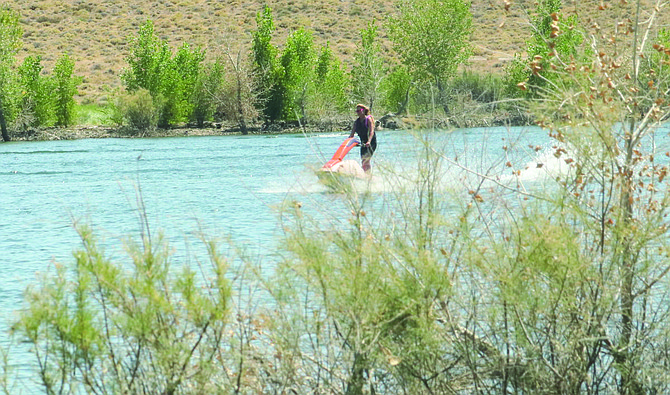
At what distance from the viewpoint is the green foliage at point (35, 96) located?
6203 cm

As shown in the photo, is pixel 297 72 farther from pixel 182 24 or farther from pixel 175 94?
pixel 182 24

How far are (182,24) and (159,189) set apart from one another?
8018 cm

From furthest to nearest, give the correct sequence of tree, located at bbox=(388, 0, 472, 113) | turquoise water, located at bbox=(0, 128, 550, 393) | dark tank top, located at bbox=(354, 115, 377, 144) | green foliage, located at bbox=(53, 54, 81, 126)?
1. tree, located at bbox=(388, 0, 472, 113)
2. green foliage, located at bbox=(53, 54, 81, 126)
3. dark tank top, located at bbox=(354, 115, 377, 144)
4. turquoise water, located at bbox=(0, 128, 550, 393)

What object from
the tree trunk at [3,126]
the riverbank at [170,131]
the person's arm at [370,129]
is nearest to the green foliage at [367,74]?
the riverbank at [170,131]

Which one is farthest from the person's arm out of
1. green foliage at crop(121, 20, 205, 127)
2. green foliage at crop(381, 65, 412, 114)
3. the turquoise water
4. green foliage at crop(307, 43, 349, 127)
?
green foliage at crop(381, 65, 412, 114)

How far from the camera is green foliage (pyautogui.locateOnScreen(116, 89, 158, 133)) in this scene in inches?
2493

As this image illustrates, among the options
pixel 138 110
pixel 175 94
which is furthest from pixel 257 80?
pixel 138 110

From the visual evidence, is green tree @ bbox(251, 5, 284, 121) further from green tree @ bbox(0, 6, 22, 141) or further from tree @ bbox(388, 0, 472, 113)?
green tree @ bbox(0, 6, 22, 141)

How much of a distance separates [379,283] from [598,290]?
4.23 ft

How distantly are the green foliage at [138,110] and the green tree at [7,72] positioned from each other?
671 centimetres

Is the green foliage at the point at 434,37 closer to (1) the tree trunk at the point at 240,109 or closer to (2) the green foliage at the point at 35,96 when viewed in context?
(1) the tree trunk at the point at 240,109

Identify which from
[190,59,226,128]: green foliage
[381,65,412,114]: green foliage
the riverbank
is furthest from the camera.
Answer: [381,65,412,114]: green foliage

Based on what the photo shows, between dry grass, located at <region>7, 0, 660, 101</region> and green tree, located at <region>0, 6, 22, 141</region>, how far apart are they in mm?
30555

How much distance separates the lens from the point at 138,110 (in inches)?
2504
